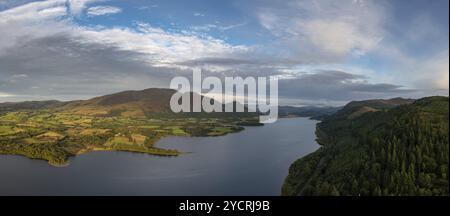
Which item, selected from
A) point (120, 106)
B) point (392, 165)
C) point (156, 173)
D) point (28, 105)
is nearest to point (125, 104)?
point (120, 106)

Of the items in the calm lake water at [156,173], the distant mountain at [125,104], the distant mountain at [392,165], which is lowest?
the calm lake water at [156,173]

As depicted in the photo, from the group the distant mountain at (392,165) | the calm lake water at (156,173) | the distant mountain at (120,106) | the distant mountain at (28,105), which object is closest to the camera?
the distant mountain at (392,165)

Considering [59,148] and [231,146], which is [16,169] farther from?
[231,146]

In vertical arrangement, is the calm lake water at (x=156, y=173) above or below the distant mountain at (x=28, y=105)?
below

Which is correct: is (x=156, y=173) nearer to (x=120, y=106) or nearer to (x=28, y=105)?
(x=120, y=106)

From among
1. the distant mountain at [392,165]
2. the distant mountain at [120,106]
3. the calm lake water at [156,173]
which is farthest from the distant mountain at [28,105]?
the distant mountain at [392,165]

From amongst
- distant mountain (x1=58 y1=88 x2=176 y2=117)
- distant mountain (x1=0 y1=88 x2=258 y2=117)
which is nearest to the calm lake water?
distant mountain (x1=0 y1=88 x2=258 y2=117)

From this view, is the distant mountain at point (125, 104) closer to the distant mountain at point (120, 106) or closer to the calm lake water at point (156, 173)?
the distant mountain at point (120, 106)
